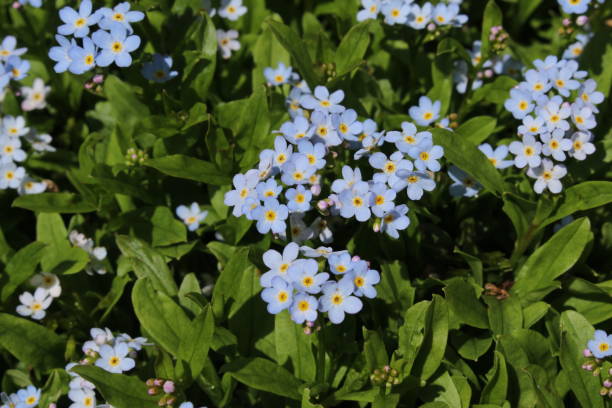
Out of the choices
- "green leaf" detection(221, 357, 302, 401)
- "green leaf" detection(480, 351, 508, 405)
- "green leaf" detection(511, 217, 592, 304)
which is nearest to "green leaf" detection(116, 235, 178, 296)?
"green leaf" detection(221, 357, 302, 401)

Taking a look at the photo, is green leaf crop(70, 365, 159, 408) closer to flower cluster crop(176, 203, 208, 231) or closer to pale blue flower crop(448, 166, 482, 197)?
flower cluster crop(176, 203, 208, 231)

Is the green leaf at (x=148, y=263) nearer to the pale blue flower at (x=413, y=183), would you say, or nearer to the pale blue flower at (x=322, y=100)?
the pale blue flower at (x=322, y=100)

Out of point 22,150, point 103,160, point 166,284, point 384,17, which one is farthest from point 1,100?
point 384,17

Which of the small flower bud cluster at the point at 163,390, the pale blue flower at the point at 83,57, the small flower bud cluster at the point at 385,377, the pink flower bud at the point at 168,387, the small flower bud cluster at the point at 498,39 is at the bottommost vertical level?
the small flower bud cluster at the point at 163,390

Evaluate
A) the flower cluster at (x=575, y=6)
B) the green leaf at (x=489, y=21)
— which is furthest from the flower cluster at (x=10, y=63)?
the flower cluster at (x=575, y=6)

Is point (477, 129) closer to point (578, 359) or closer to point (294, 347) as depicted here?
point (578, 359)

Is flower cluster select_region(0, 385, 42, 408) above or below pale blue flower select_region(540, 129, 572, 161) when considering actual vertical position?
below
